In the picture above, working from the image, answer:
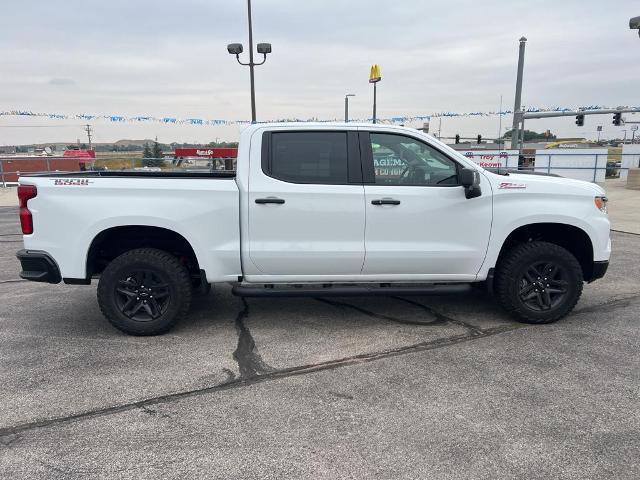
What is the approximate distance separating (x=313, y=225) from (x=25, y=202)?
249 cm

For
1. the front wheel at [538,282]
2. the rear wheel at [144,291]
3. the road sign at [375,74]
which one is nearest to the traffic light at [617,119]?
the road sign at [375,74]

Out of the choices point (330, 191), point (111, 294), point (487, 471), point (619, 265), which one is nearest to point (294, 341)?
point (330, 191)

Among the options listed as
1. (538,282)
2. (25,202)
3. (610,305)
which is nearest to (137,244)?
(25,202)

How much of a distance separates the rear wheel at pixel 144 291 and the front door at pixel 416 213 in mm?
1708

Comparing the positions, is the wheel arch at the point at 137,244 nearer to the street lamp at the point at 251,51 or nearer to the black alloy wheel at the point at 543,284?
the black alloy wheel at the point at 543,284

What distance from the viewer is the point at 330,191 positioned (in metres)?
4.44

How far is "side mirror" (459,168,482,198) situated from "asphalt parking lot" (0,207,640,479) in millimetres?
1287

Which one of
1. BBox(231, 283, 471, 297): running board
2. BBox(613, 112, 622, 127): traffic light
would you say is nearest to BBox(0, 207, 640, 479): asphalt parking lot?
BBox(231, 283, 471, 297): running board

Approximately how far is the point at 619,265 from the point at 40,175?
739 cm

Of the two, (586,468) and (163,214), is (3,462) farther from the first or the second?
(586,468)

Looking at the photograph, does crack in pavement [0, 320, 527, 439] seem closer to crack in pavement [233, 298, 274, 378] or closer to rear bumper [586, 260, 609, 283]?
crack in pavement [233, 298, 274, 378]

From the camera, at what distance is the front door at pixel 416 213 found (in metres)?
4.50

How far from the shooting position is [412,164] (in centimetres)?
462

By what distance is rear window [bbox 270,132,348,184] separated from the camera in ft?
14.8
